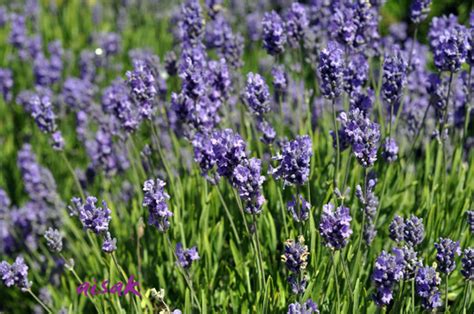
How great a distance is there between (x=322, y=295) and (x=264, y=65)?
320cm

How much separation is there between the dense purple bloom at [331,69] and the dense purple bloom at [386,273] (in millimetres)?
773

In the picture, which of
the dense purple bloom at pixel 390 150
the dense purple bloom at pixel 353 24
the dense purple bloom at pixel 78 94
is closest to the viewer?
the dense purple bloom at pixel 353 24

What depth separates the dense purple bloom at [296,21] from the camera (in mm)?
3457

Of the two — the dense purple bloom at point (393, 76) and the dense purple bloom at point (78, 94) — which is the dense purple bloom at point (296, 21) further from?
the dense purple bloom at point (78, 94)

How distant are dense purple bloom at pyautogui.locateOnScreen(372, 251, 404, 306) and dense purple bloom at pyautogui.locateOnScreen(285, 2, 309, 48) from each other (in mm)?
1630

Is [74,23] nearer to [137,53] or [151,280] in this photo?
[137,53]

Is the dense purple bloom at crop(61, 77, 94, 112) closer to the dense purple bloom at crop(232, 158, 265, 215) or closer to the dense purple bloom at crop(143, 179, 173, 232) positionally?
the dense purple bloom at crop(143, 179, 173, 232)

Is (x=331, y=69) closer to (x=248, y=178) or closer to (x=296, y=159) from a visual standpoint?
(x=296, y=159)

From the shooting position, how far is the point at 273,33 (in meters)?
3.23

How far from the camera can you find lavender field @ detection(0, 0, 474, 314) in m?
2.48

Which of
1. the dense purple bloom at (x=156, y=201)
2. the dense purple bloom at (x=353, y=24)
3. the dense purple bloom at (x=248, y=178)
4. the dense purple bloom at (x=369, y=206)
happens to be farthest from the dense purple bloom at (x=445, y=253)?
the dense purple bloom at (x=353, y=24)

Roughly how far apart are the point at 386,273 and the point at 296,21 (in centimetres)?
171

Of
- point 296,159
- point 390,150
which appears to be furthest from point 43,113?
point 390,150

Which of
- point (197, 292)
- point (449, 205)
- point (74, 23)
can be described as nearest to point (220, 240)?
point (197, 292)
